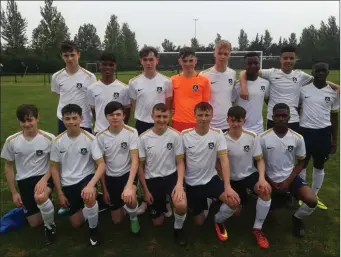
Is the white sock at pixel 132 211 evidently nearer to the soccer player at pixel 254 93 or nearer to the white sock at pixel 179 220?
the white sock at pixel 179 220

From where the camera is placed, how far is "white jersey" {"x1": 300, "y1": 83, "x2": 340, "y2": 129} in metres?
4.50

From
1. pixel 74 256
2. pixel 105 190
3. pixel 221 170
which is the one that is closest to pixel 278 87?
pixel 221 170

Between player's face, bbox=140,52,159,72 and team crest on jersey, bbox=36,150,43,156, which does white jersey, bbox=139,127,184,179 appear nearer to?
player's face, bbox=140,52,159,72

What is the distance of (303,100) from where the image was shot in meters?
4.62

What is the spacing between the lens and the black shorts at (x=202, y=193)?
12.6ft

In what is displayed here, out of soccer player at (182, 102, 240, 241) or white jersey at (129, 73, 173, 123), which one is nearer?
soccer player at (182, 102, 240, 241)

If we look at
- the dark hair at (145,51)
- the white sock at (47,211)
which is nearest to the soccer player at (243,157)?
the dark hair at (145,51)

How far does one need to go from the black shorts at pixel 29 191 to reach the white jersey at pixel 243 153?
2259 mm

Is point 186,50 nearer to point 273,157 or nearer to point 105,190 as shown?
point 273,157

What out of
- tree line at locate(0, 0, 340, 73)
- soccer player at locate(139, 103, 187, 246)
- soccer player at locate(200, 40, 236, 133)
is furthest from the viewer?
tree line at locate(0, 0, 340, 73)

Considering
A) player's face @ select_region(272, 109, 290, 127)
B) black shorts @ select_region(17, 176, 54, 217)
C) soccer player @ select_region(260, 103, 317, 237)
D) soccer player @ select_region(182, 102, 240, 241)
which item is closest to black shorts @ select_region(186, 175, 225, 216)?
soccer player @ select_region(182, 102, 240, 241)

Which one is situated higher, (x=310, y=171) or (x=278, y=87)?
(x=278, y=87)

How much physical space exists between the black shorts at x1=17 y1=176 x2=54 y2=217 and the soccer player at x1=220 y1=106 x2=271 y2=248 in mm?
2281

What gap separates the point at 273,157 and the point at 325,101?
1.26m
